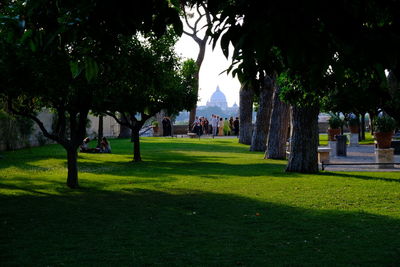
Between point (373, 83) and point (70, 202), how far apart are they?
20.7ft

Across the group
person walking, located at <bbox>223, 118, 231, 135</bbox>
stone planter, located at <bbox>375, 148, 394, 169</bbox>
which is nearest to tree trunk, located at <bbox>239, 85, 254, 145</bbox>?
stone planter, located at <bbox>375, 148, 394, 169</bbox>

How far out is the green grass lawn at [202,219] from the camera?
651 cm

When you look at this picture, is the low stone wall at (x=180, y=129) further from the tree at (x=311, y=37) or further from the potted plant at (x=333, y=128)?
the tree at (x=311, y=37)

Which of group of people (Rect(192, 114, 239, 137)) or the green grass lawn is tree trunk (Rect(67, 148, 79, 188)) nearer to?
the green grass lawn

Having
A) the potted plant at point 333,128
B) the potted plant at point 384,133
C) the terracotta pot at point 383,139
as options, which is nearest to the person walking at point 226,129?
the potted plant at point 333,128

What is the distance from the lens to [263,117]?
89.3 ft

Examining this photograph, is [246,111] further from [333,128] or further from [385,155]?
[385,155]

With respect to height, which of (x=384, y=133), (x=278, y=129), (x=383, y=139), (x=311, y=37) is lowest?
(x=383, y=139)

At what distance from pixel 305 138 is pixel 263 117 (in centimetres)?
1116

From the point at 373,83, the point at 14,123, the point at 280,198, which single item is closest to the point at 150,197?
the point at 280,198

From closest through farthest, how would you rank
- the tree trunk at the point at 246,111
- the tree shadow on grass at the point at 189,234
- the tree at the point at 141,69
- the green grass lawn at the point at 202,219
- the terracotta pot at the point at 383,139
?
the tree shadow on grass at the point at 189,234
the green grass lawn at the point at 202,219
the tree at the point at 141,69
the terracotta pot at the point at 383,139
the tree trunk at the point at 246,111

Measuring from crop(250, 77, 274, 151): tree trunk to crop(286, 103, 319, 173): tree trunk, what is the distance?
10192 mm

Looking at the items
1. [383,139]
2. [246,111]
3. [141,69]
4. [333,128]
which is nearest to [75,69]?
[141,69]

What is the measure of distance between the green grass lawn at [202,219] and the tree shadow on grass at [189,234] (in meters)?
0.01
